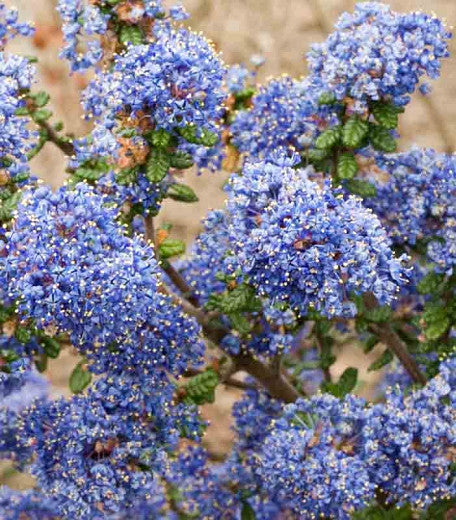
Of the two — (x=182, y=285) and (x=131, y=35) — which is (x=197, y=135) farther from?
(x=182, y=285)

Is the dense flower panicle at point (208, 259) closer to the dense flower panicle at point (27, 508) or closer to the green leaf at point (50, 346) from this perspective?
the green leaf at point (50, 346)

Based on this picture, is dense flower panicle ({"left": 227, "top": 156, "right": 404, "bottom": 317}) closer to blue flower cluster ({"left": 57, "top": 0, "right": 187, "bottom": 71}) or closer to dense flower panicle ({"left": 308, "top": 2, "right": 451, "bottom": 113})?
dense flower panicle ({"left": 308, "top": 2, "right": 451, "bottom": 113})

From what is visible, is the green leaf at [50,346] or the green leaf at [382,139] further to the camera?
the green leaf at [50,346]

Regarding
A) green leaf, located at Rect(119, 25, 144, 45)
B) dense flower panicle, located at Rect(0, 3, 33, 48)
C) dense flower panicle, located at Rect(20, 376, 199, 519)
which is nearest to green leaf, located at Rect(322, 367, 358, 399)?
dense flower panicle, located at Rect(20, 376, 199, 519)

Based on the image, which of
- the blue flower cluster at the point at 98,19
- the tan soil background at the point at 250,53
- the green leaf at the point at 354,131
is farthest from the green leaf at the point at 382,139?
the tan soil background at the point at 250,53

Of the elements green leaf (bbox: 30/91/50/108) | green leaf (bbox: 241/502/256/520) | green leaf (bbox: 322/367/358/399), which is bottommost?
green leaf (bbox: 241/502/256/520)

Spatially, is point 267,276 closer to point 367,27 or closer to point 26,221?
point 26,221

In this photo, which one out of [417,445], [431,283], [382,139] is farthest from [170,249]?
[417,445]

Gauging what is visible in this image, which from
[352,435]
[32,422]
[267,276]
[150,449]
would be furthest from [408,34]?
[32,422]
